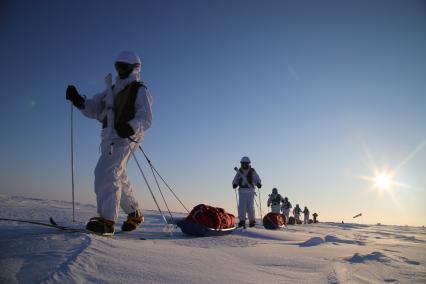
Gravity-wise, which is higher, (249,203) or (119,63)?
(119,63)

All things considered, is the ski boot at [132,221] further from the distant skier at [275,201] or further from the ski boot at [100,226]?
the distant skier at [275,201]

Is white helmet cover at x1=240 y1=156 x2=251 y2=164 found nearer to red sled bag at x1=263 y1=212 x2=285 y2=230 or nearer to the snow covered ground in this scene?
red sled bag at x1=263 y1=212 x2=285 y2=230

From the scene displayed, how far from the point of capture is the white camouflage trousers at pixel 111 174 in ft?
12.4

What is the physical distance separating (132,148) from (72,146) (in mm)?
1132

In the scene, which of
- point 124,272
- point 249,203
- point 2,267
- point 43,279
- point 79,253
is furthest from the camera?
point 249,203

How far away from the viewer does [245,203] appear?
36.0 feet

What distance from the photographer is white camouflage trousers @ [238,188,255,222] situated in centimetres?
1084

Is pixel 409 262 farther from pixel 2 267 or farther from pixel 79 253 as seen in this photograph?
pixel 2 267

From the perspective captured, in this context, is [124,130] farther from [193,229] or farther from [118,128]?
[193,229]

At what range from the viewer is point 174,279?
1815 millimetres

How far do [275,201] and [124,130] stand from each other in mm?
17803

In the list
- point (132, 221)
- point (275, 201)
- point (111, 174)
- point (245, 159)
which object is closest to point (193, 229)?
point (132, 221)

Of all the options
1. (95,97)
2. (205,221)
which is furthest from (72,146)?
(205,221)

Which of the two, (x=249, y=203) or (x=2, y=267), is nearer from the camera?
(x=2, y=267)
